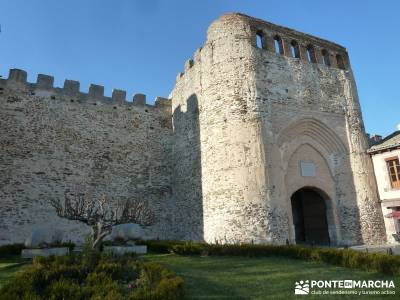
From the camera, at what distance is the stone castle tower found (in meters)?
12.9

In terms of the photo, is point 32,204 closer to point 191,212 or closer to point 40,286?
point 191,212

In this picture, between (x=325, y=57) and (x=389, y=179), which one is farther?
(x=325, y=57)

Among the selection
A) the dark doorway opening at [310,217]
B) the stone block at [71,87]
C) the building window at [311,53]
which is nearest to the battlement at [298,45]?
the building window at [311,53]

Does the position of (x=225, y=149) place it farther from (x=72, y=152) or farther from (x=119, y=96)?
(x=72, y=152)

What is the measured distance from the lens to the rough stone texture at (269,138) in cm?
1252

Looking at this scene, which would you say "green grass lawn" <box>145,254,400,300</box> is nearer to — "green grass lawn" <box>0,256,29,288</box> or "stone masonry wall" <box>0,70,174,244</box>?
"green grass lawn" <box>0,256,29,288</box>

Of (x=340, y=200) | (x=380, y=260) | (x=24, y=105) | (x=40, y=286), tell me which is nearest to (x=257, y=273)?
(x=380, y=260)

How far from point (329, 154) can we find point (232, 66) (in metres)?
5.99

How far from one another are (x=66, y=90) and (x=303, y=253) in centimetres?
1273

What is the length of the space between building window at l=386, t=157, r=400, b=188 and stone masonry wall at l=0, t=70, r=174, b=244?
10.3 m

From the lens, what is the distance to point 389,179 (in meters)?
14.5

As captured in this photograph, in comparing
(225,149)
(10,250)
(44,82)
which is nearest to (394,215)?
(225,149)

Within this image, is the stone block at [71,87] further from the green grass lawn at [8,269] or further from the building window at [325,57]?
the building window at [325,57]

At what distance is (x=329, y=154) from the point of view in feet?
49.3
